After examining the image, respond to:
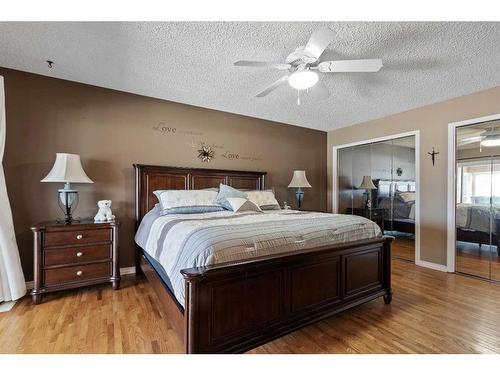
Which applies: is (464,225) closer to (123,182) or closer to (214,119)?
(214,119)

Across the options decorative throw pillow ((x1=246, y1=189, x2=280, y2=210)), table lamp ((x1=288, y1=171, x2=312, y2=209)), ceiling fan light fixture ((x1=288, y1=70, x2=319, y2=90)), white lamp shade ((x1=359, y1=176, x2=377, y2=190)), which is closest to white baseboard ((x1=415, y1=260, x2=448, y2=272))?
white lamp shade ((x1=359, y1=176, x2=377, y2=190))

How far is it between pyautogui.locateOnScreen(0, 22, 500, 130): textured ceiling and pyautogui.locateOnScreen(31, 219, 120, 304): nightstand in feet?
5.60

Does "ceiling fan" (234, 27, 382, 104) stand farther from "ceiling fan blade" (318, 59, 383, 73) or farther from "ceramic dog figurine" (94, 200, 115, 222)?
"ceramic dog figurine" (94, 200, 115, 222)

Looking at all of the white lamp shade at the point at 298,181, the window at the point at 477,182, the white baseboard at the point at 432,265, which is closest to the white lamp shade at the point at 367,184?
the white lamp shade at the point at 298,181

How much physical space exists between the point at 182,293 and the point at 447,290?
2.96 metres

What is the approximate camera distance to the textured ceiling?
75.6 inches

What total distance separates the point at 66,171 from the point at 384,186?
469 centimetres

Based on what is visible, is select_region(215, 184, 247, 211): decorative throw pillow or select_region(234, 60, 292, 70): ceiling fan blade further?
select_region(215, 184, 247, 211): decorative throw pillow

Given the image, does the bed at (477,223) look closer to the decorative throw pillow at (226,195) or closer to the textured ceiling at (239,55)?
the textured ceiling at (239,55)

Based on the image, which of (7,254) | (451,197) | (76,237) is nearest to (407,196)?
(451,197)

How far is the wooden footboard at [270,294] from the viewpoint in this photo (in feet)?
4.50

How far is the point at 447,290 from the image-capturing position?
2654 mm
